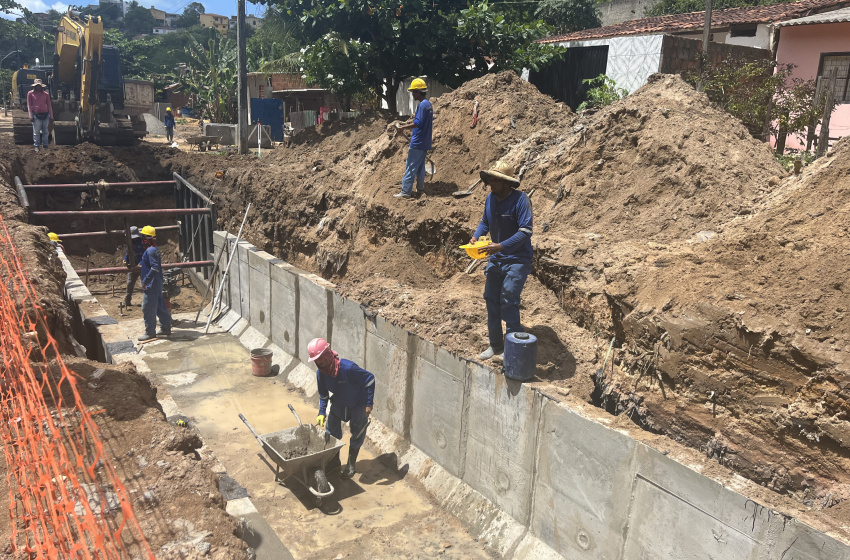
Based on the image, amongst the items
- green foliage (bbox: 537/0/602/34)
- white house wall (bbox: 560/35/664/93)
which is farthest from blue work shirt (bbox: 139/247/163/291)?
green foliage (bbox: 537/0/602/34)

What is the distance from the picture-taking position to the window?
1578 centimetres

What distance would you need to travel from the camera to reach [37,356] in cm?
561

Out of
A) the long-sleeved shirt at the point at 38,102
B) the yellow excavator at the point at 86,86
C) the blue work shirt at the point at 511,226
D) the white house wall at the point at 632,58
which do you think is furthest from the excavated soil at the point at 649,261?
the long-sleeved shirt at the point at 38,102

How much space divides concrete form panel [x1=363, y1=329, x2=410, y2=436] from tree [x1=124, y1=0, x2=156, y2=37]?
122 meters

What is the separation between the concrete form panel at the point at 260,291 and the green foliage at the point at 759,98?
935 cm

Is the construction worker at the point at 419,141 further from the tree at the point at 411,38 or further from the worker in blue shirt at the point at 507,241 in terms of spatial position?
the tree at the point at 411,38

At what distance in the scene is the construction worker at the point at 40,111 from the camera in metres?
18.4

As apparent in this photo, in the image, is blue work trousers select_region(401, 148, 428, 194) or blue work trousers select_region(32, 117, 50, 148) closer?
blue work trousers select_region(401, 148, 428, 194)

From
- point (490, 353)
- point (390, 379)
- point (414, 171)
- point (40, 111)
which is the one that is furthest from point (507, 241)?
point (40, 111)

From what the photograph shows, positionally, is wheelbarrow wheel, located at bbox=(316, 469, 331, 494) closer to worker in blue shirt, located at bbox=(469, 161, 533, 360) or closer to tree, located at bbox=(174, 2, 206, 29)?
worker in blue shirt, located at bbox=(469, 161, 533, 360)

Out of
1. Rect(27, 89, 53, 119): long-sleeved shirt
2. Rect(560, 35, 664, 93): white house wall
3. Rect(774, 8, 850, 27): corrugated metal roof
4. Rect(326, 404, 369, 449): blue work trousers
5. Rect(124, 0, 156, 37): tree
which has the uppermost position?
Rect(124, 0, 156, 37): tree

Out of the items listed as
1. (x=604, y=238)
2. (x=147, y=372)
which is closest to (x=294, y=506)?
(x=147, y=372)

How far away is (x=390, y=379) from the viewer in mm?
8297

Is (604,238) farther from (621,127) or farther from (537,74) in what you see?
(537,74)
